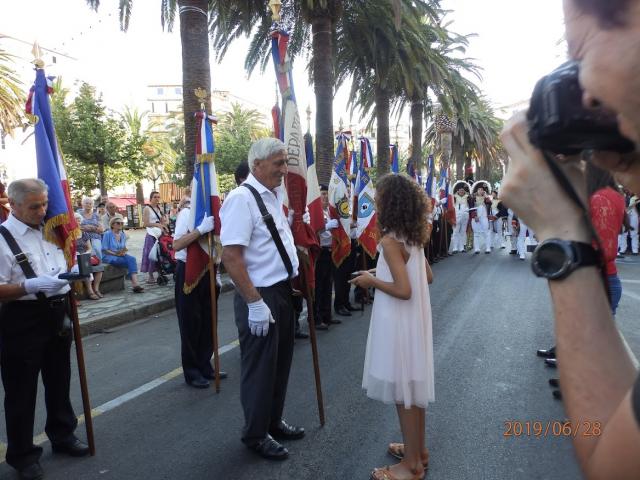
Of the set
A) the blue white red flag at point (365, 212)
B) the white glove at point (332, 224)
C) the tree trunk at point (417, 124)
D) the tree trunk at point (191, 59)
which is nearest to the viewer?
the white glove at point (332, 224)

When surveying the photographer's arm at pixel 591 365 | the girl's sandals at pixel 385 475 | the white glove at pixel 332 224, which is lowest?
the girl's sandals at pixel 385 475

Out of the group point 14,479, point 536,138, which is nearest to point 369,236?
point 14,479

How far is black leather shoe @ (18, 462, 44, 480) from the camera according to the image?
3.00m

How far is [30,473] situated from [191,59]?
6648 mm

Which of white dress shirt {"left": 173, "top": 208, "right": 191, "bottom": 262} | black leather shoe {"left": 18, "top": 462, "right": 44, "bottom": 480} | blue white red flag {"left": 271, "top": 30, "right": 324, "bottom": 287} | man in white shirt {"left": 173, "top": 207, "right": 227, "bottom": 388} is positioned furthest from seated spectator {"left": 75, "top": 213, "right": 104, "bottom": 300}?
black leather shoe {"left": 18, "top": 462, "right": 44, "bottom": 480}

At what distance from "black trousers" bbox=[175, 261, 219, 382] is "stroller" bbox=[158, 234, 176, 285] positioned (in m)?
5.00

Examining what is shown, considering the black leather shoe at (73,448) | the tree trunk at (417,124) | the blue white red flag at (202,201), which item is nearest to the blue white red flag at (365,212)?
the blue white red flag at (202,201)

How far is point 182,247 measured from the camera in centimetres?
485

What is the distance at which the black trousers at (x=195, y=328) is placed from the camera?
4.65 metres

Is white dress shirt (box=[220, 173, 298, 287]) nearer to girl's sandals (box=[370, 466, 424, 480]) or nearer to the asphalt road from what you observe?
the asphalt road

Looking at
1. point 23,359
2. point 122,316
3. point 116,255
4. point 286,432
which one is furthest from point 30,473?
point 116,255

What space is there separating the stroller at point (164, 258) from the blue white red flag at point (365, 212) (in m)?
4.04
